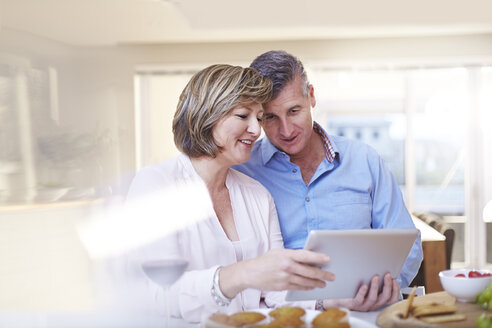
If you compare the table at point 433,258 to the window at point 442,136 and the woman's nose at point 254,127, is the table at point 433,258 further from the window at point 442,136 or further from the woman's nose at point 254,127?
the window at point 442,136

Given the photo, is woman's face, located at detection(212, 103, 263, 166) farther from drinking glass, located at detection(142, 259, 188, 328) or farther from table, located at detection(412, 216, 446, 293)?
table, located at detection(412, 216, 446, 293)

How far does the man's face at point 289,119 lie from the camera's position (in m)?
1.66

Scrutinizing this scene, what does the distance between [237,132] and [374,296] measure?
575mm

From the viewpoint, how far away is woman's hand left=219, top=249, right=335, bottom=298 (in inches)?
41.9

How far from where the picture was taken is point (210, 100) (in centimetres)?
144

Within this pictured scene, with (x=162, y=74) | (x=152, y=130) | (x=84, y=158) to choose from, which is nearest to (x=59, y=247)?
(x=84, y=158)

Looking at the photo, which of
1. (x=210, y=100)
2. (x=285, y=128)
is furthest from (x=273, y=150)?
(x=210, y=100)

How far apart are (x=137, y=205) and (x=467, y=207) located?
15.2ft

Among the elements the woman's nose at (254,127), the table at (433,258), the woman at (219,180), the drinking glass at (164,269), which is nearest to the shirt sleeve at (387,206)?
the woman at (219,180)

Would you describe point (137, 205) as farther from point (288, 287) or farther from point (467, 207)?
point (467, 207)

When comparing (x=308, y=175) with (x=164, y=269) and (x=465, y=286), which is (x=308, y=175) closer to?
(x=465, y=286)

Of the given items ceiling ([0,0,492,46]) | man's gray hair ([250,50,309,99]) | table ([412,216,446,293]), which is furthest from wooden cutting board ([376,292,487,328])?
ceiling ([0,0,492,46])

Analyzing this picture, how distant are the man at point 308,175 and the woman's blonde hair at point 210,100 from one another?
17 cm

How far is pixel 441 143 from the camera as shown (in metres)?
5.42
